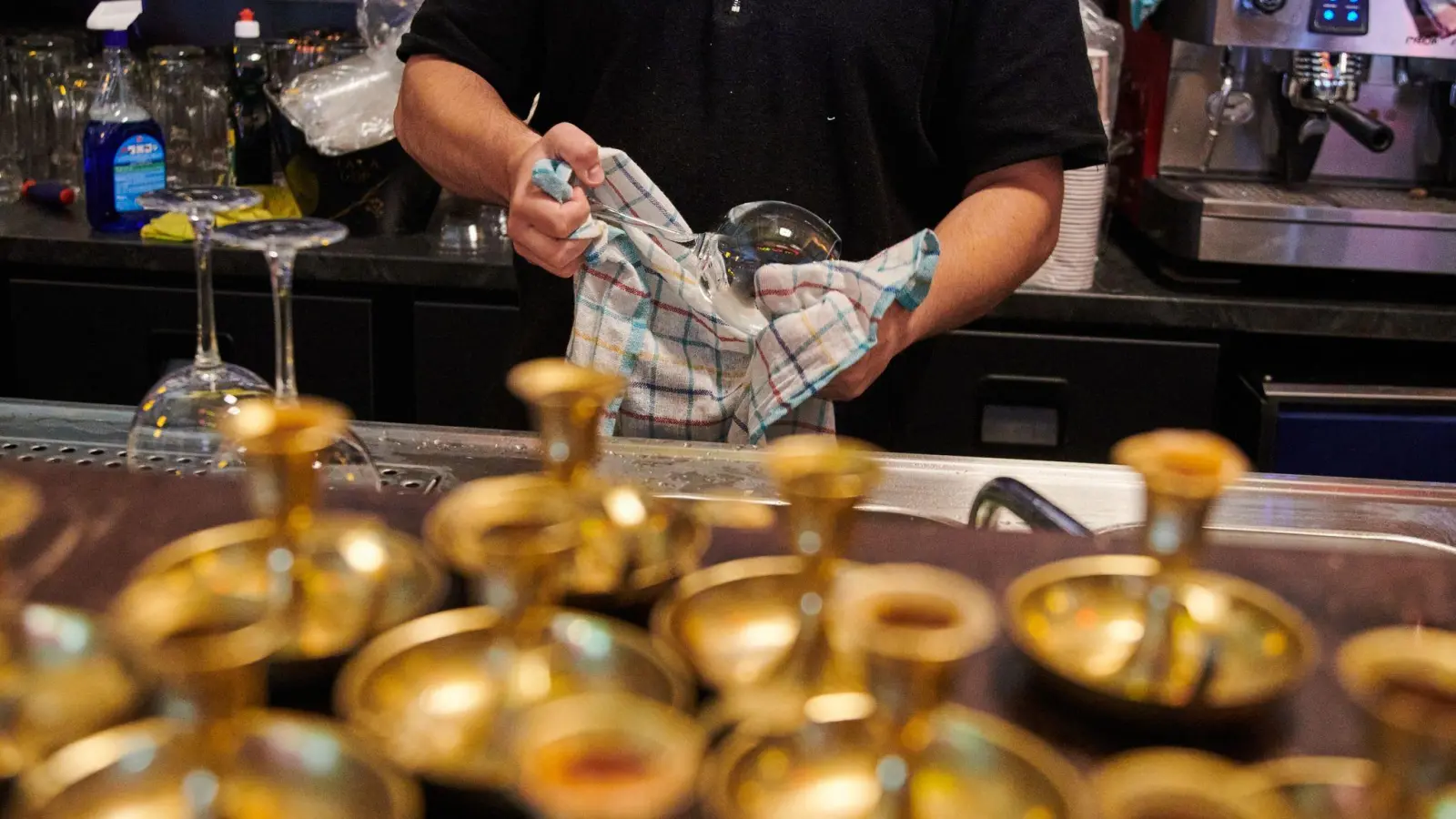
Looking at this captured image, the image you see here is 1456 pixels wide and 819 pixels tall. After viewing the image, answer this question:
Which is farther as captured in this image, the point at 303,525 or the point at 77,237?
the point at 77,237

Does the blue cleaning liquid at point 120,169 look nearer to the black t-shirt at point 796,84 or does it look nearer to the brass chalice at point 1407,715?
the black t-shirt at point 796,84

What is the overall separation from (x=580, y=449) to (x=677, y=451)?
0.45 metres

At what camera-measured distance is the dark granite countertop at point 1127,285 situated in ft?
6.38

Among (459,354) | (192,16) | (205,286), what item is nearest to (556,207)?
(205,286)

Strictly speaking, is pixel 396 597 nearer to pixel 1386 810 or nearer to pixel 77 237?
pixel 1386 810

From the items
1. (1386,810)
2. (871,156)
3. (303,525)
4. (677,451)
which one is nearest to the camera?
(1386,810)

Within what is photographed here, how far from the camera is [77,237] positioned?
6.76 feet

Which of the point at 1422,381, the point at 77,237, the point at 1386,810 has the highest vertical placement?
the point at 1386,810

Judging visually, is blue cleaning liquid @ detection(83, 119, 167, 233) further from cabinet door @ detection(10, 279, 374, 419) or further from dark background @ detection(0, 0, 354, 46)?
dark background @ detection(0, 0, 354, 46)

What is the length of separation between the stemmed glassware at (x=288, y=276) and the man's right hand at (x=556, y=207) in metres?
0.14

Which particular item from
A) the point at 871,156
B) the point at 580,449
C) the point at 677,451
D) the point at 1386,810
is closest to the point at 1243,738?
the point at 1386,810

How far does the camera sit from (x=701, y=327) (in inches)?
43.6

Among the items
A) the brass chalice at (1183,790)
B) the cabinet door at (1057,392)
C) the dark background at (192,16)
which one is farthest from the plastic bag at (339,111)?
the brass chalice at (1183,790)

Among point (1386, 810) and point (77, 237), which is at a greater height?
point (1386, 810)
